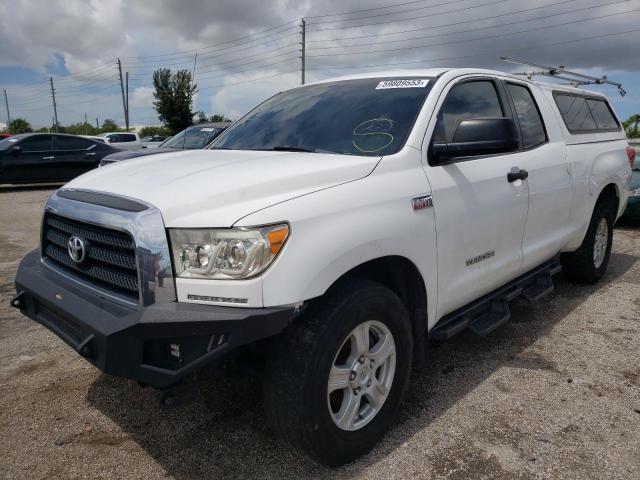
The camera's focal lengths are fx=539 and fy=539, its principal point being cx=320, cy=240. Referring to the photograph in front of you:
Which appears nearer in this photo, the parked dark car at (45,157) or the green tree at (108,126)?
the parked dark car at (45,157)

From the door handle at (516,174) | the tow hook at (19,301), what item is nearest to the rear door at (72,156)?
the tow hook at (19,301)

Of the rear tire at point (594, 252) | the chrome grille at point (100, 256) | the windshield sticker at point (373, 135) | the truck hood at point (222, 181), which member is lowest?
the rear tire at point (594, 252)

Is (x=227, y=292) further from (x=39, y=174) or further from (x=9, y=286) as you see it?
(x=39, y=174)

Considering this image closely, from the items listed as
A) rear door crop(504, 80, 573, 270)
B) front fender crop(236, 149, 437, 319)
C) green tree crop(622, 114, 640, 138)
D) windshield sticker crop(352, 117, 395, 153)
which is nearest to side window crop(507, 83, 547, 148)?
rear door crop(504, 80, 573, 270)

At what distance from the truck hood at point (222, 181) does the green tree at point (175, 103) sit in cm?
3225

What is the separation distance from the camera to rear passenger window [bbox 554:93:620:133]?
4.57 metres

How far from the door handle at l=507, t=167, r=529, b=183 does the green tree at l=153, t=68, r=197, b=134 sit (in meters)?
32.1

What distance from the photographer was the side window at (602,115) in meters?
5.21

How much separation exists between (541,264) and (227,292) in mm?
3172

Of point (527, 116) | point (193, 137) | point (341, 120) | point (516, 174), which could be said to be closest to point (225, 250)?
point (341, 120)

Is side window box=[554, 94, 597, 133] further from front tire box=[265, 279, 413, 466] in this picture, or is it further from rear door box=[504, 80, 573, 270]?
front tire box=[265, 279, 413, 466]

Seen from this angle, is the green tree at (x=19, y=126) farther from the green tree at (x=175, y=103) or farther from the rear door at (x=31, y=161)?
the rear door at (x=31, y=161)

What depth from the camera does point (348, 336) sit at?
2.38 meters

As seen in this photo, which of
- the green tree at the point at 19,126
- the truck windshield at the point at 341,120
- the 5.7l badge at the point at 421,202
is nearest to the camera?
the 5.7l badge at the point at 421,202
